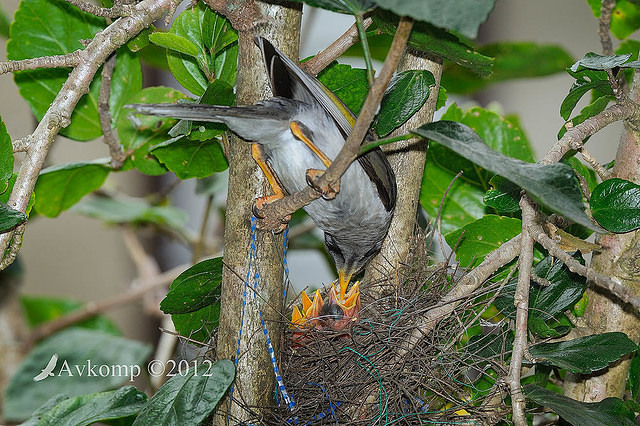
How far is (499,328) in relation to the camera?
1163 millimetres

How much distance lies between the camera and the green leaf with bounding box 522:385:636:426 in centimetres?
91

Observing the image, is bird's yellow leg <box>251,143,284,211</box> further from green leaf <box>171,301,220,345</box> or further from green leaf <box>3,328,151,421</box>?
green leaf <box>3,328,151,421</box>

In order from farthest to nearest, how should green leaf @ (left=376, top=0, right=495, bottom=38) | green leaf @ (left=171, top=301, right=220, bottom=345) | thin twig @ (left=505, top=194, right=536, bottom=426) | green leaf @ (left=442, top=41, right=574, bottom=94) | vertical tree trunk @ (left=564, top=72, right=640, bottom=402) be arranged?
green leaf @ (left=442, top=41, right=574, bottom=94) < green leaf @ (left=171, top=301, right=220, bottom=345) < vertical tree trunk @ (left=564, top=72, right=640, bottom=402) < thin twig @ (left=505, top=194, right=536, bottom=426) < green leaf @ (left=376, top=0, right=495, bottom=38)

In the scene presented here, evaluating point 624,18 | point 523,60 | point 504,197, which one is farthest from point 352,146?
point 523,60

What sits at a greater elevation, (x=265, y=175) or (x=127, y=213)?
(x=127, y=213)

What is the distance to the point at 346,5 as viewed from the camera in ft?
2.43

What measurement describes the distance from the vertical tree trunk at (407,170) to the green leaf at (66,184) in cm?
65

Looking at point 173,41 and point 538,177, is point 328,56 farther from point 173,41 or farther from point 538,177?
point 538,177

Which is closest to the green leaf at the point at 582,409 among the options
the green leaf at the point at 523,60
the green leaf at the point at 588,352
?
the green leaf at the point at 588,352

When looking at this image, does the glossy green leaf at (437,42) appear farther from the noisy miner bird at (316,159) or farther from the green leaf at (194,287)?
the green leaf at (194,287)

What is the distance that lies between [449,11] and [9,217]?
62cm

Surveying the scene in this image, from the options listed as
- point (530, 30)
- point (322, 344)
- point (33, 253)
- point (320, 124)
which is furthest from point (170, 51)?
point (530, 30)

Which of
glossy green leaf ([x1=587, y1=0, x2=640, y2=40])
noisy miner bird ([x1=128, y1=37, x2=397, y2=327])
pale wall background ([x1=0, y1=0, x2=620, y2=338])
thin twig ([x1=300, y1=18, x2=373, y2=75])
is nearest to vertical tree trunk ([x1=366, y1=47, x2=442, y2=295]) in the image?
noisy miner bird ([x1=128, y1=37, x2=397, y2=327])

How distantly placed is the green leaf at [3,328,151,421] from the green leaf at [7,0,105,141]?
2.59 feet
